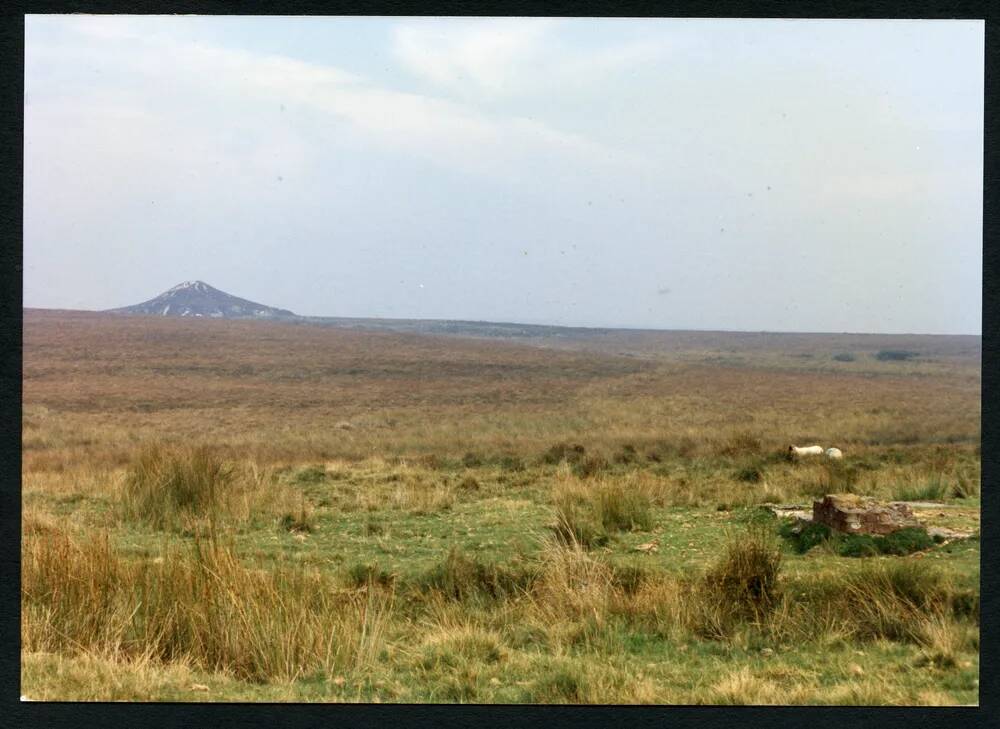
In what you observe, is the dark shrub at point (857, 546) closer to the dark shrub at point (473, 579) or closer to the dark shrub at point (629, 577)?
the dark shrub at point (629, 577)

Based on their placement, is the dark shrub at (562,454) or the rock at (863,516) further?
the dark shrub at (562,454)

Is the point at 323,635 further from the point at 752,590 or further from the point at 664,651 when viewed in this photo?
the point at 752,590

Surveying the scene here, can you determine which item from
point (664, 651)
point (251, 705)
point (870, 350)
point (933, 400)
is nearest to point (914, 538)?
point (664, 651)

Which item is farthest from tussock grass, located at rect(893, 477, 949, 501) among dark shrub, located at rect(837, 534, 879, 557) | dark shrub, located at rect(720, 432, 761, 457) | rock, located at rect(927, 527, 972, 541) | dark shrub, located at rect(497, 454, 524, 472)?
dark shrub, located at rect(497, 454, 524, 472)

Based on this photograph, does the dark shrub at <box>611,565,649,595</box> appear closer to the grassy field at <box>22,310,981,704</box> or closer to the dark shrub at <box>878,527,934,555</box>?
the grassy field at <box>22,310,981,704</box>

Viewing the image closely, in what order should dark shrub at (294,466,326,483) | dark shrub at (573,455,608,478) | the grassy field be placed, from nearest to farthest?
1. the grassy field
2. dark shrub at (294,466,326,483)
3. dark shrub at (573,455,608,478)

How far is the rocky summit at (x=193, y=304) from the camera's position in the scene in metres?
48.8

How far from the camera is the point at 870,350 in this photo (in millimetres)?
45969

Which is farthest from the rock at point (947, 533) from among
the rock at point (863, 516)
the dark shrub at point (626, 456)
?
the dark shrub at point (626, 456)

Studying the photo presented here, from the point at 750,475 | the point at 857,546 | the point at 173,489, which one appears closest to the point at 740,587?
the point at 857,546

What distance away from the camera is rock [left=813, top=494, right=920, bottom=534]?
7.60 metres

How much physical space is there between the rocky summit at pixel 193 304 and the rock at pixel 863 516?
43993 millimetres

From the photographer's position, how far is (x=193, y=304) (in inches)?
1930

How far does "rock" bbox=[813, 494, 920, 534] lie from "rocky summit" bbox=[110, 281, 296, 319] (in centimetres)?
4399
